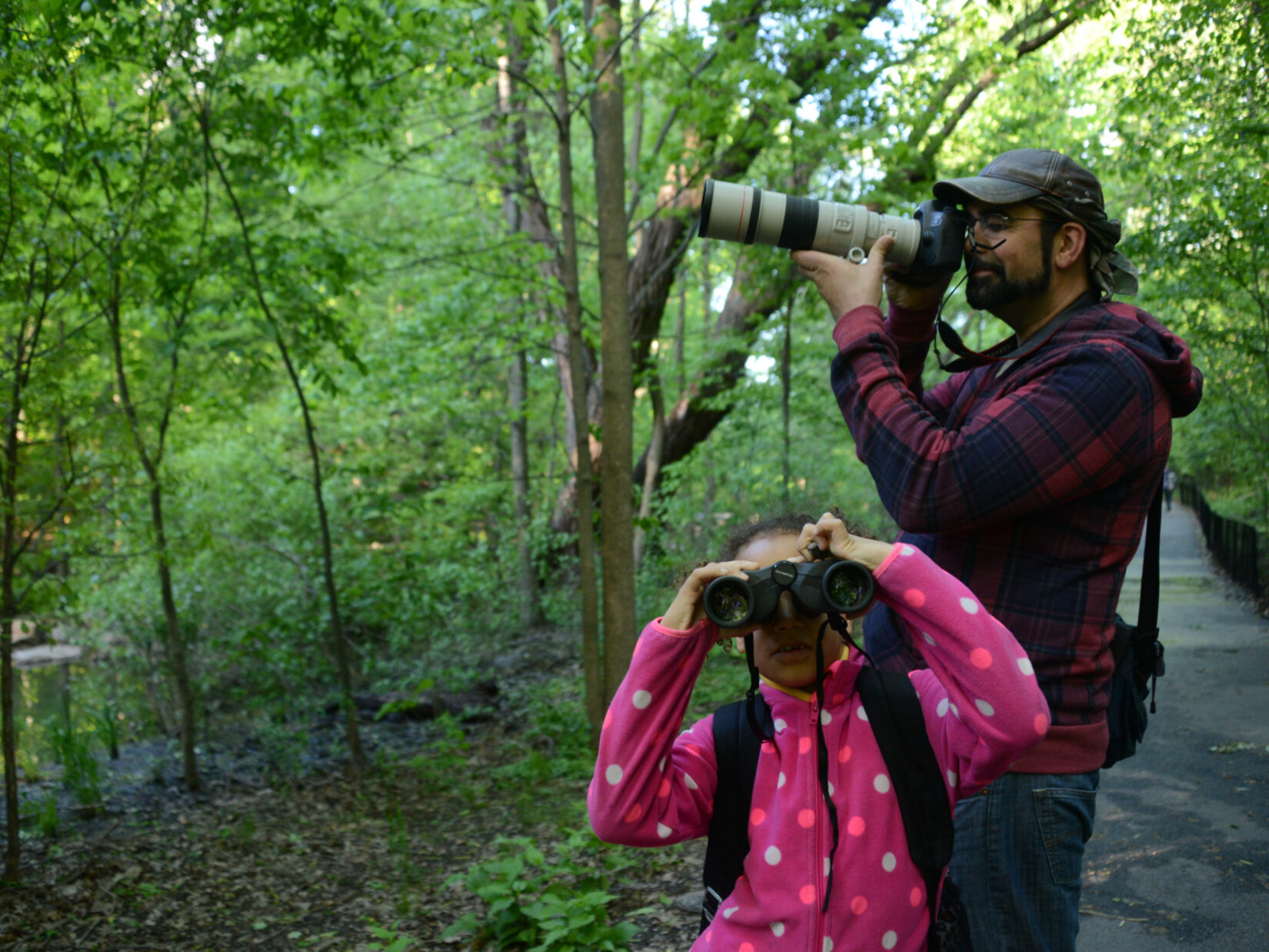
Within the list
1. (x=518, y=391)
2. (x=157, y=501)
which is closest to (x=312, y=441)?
(x=157, y=501)

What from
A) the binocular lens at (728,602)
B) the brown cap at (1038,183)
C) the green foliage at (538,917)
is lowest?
the green foliage at (538,917)

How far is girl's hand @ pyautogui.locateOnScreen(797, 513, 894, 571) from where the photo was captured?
1.45 meters

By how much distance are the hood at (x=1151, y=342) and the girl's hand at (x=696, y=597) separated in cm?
74

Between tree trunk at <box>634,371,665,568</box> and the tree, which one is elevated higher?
the tree

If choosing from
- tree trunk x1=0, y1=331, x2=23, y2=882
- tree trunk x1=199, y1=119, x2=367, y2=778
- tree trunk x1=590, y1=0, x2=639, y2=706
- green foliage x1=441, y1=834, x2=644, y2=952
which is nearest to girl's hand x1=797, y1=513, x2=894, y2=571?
green foliage x1=441, y1=834, x2=644, y2=952

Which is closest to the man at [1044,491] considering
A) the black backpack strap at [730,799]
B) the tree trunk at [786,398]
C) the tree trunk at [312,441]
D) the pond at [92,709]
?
the black backpack strap at [730,799]

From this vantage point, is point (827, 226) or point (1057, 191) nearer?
point (1057, 191)

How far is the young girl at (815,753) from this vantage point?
1.39m

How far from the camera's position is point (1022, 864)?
157 centimetres

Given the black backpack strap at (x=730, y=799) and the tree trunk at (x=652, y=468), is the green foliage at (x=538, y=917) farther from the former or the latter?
the tree trunk at (x=652, y=468)

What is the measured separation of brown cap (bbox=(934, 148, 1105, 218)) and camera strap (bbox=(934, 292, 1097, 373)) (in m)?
0.17

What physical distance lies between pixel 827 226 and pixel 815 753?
102 cm

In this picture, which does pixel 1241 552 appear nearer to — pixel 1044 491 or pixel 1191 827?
pixel 1191 827

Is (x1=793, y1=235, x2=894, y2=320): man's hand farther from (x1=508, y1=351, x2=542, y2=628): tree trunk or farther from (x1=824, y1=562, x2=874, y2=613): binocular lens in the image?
(x1=508, y1=351, x2=542, y2=628): tree trunk
